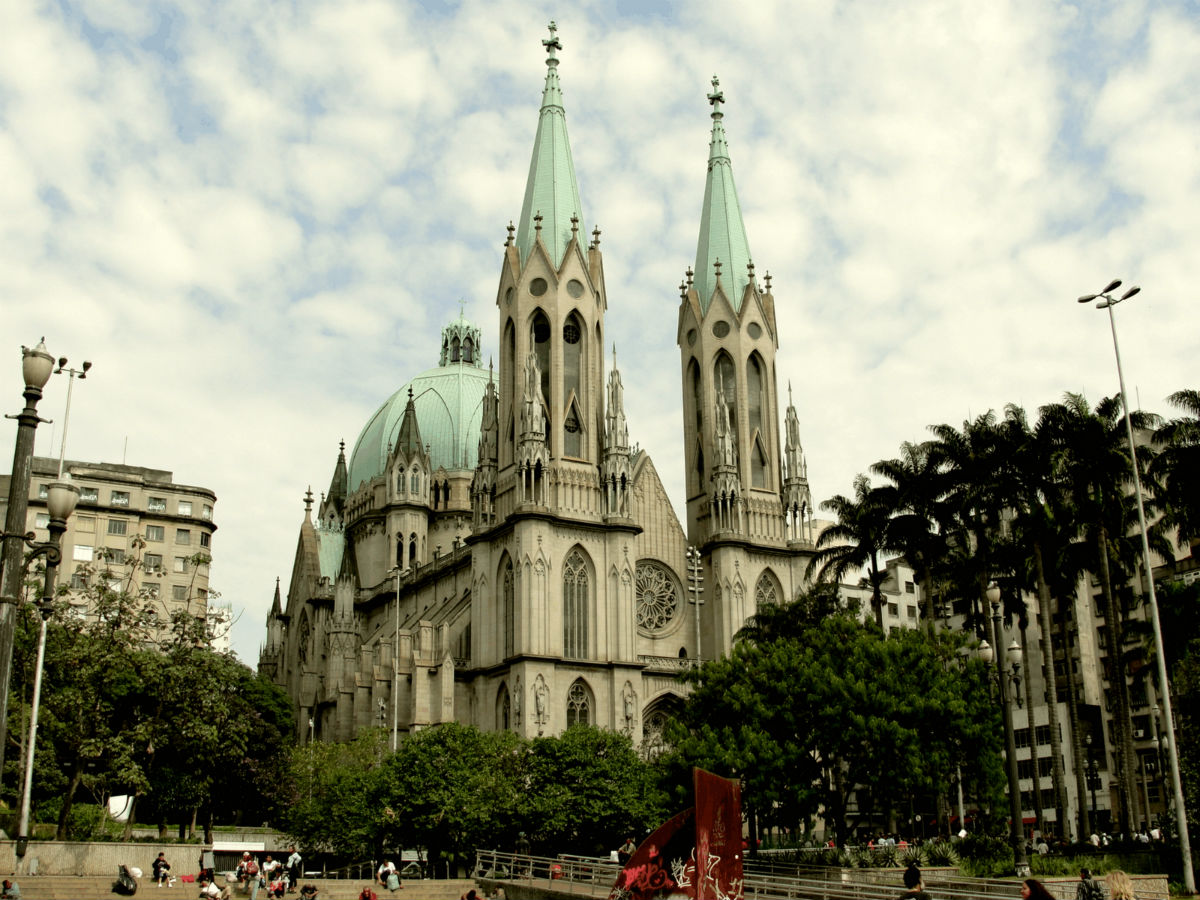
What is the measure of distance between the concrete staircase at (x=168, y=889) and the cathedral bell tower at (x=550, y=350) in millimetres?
23168

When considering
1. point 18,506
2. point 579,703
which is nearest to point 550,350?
point 579,703

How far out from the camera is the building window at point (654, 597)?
64938mm

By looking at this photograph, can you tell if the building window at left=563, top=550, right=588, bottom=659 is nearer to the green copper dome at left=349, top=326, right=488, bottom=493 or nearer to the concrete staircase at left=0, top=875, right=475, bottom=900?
the concrete staircase at left=0, top=875, right=475, bottom=900

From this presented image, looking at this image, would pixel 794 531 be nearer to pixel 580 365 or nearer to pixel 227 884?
pixel 580 365

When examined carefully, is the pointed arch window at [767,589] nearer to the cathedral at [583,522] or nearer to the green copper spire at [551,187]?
the cathedral at [583,522]

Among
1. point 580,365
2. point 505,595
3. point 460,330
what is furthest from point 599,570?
point 460,330

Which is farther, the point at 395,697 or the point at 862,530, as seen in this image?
the point at 395,697

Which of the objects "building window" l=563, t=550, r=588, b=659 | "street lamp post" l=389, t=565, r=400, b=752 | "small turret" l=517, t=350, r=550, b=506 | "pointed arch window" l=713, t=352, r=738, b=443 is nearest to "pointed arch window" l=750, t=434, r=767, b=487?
"pointed arch window" l=713, t=352, r=738, b=443

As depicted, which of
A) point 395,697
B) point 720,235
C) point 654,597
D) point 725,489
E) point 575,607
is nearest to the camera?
point 395,697

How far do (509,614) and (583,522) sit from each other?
564 cm

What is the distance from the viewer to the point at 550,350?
64.4m

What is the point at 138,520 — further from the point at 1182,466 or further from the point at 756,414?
the point at 1182,466

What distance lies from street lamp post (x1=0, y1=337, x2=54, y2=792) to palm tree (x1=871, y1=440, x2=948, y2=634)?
37513 mm

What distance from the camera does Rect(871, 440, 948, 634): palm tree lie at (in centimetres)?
4859
